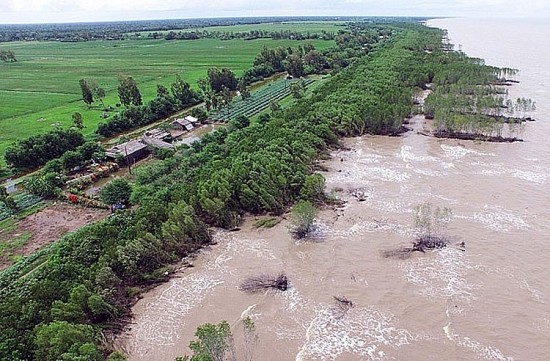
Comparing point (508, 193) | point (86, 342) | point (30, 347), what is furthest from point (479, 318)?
point (30, 347)

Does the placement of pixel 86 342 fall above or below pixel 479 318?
above

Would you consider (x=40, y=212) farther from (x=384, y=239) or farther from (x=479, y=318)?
(x=479, y=318)

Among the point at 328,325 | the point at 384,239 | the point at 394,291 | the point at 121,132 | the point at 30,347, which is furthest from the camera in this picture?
the point at 121,132

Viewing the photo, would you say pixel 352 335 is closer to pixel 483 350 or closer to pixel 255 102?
pixel 483 350

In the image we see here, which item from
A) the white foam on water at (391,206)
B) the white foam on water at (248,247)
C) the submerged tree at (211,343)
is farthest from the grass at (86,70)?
the white foam on water at (391,206)

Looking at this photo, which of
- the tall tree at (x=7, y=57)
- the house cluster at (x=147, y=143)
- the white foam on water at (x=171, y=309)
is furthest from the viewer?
the tall tree at (x=7, y=57)

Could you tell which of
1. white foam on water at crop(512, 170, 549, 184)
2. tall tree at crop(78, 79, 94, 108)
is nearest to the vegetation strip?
white foam on water at crop(512, 170, 549, 184)

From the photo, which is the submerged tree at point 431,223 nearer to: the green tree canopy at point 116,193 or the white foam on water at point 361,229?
the white foam on water at point 361,229
